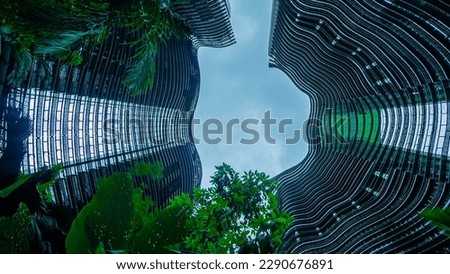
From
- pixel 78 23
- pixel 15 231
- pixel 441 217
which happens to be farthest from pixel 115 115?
pixel 441 217

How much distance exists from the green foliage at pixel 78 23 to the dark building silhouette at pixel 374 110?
8.93m

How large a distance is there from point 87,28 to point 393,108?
37724 mm

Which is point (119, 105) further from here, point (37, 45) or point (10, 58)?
point (37, 45)

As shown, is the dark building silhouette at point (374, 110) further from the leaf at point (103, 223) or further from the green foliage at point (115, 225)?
the leaf at point (103, 223)

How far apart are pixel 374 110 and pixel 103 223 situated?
141ft

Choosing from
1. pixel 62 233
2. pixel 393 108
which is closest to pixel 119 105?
pixel 62 233

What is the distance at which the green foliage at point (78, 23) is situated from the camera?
458 cm

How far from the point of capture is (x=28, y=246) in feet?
10.1

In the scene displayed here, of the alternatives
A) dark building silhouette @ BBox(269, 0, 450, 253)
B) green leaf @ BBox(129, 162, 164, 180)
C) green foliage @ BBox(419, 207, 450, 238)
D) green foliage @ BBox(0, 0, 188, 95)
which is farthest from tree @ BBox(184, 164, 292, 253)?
green leaf @ BBox(129, 162, 164, 180)

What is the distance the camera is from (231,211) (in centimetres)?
802

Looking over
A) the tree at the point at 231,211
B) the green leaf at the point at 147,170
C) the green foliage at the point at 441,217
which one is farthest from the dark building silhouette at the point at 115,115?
the green foliage at the point at 441,217

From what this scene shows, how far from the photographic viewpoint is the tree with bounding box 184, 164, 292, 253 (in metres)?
7.39

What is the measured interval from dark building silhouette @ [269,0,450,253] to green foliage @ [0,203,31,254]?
418 inches

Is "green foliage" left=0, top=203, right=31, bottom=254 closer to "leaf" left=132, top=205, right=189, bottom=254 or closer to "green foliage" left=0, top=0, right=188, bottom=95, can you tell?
"leaf" left=132, top=205, right=189, bottom=254
